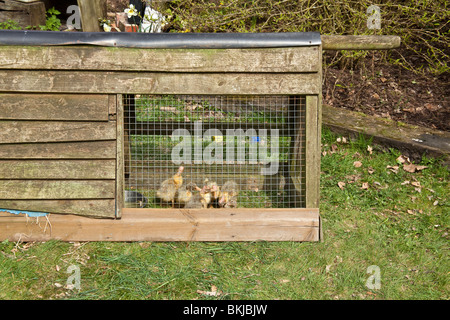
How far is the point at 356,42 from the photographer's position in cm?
373

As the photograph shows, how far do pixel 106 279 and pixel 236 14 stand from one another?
461cm

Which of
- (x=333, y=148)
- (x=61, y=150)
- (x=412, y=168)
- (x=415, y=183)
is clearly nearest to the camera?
(x=61, y=150)

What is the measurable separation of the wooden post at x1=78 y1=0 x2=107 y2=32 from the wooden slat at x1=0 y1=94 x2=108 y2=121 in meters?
3.38

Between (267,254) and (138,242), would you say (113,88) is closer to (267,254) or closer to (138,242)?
(138,242)

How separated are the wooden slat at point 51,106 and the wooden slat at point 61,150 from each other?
22 centimetres

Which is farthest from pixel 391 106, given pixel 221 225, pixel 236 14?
pixel 221 225

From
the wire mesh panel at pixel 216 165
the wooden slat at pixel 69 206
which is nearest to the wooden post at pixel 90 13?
the wire mesh panel at pixel 216 165

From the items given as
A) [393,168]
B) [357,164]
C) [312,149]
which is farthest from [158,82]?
[393,168]

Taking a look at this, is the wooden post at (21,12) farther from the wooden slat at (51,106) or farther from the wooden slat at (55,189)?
the wooden slat at (55,189)

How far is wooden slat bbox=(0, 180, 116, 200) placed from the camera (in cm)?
370

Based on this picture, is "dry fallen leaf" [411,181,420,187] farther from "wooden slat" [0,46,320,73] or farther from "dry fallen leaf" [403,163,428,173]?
"wooden slat" [0,46,320,73]

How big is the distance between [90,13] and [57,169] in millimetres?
3708

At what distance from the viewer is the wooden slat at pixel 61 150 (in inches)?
144

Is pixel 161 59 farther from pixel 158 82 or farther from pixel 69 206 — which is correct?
pixel 69 206
